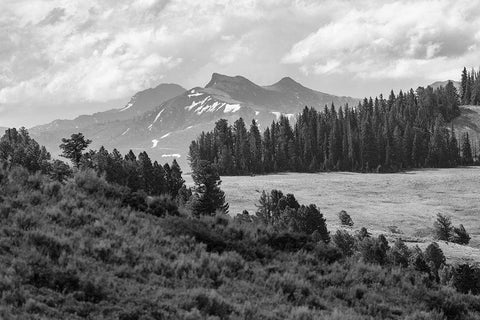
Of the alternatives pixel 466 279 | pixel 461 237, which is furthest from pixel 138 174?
pixel 466 279

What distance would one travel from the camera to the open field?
98312 millimetres

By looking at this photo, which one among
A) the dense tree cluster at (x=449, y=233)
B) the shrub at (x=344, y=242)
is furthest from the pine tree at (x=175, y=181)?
the dense tree cluster at (x=449, y=233)

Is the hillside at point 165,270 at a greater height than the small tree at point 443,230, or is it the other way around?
the hillside at point 165,270

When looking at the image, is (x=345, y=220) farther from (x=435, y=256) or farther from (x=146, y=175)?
(x=146, y=175)

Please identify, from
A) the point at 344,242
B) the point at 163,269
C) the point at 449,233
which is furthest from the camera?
the point at 449,233

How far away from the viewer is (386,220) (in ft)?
335

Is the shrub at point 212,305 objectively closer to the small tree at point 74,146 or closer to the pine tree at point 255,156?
the small tree at point 74,146

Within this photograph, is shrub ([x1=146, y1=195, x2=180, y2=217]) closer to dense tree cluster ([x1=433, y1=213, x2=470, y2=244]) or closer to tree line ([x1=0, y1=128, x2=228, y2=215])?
tree line ([x1=0, y1=128, x2=228, y2=215])

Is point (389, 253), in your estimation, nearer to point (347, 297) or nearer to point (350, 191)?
point (347, 297)

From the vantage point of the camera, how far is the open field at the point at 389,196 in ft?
323

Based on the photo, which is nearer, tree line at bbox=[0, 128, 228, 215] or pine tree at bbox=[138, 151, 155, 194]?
tree line at bbox=[0, 128, 228, 215]

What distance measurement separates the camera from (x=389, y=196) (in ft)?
446

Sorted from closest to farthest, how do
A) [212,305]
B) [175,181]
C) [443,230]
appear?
Answer: [212,305] < [443,230] < [175,181]

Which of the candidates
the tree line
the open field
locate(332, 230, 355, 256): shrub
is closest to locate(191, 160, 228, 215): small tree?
the tree line
